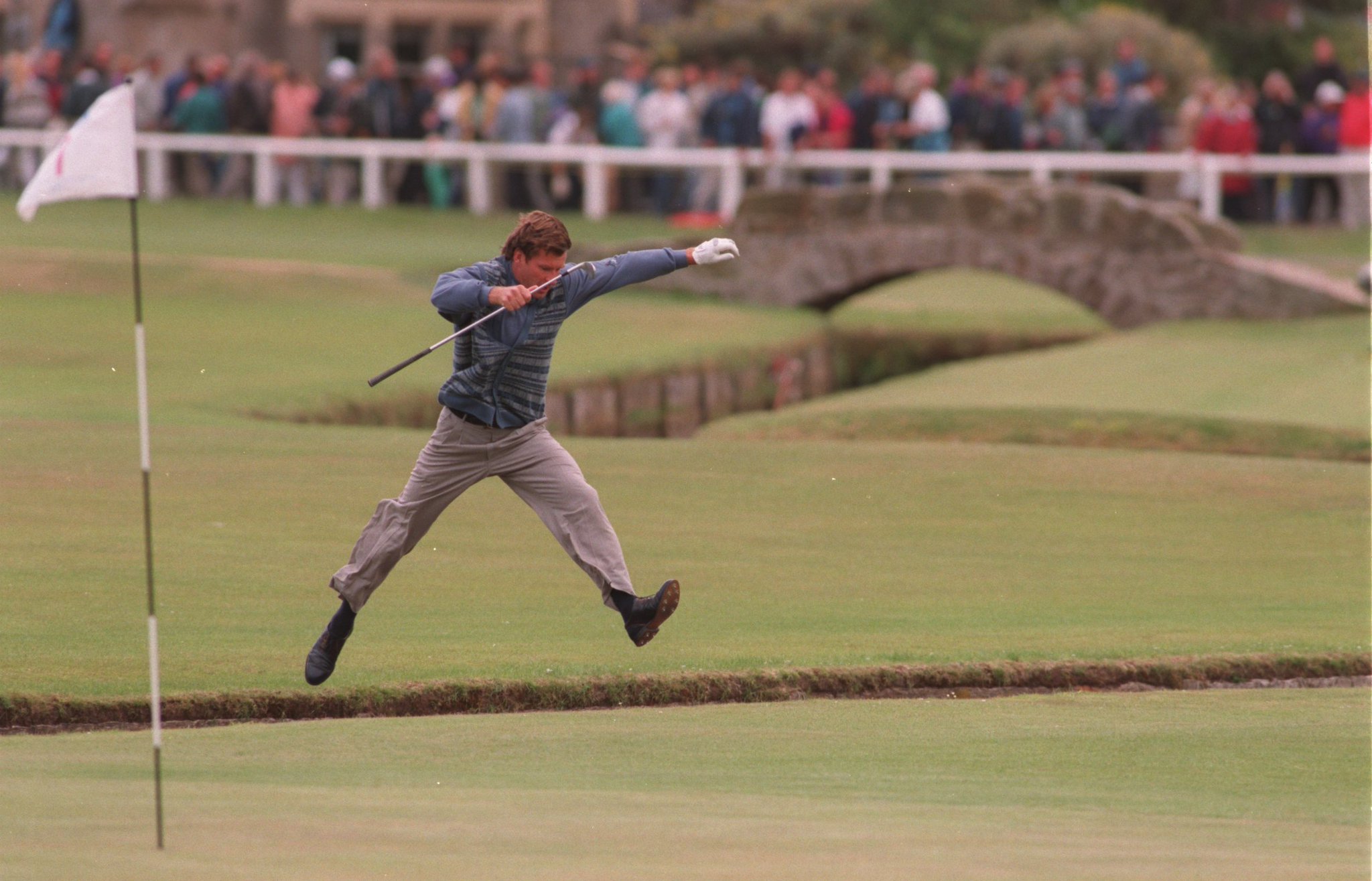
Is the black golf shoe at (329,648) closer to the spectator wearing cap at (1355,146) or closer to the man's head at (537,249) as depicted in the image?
the man's head at (537,249)

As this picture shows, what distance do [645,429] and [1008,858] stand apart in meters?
14.2

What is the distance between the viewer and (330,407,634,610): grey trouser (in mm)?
8914

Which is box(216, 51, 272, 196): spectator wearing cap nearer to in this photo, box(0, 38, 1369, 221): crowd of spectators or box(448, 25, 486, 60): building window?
box(0, 38, 1369, 221): crowd of spectators

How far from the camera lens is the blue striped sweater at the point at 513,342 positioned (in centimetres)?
873

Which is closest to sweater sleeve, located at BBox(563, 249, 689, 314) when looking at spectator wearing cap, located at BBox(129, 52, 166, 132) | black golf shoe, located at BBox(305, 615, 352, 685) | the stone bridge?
black golf shoe, located at BBox(305, 615, 352, 685)

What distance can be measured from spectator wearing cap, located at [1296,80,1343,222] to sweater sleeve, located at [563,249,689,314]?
22.9m

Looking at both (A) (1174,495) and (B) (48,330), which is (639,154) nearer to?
(B) (48,330)

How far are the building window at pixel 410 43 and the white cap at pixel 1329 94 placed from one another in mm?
18312

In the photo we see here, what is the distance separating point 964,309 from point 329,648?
20.1 m

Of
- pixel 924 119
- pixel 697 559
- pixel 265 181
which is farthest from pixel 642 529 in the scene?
pixel 265 181

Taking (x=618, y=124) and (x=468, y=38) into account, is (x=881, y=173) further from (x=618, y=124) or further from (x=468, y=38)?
(x=468, y=38)

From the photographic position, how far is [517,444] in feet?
29.3

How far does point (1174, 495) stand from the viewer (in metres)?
14.6

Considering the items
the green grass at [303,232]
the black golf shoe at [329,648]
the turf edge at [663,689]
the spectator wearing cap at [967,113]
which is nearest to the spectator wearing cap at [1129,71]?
A: the spectator wearing cap at [967,113]
